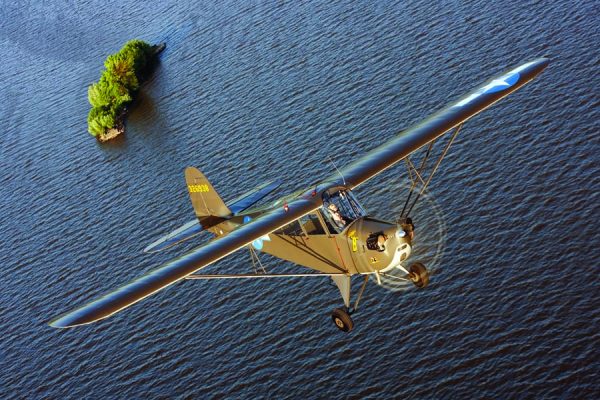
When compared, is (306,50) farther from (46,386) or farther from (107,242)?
(46,386)

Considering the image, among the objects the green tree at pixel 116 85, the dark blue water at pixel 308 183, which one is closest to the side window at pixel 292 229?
the dark blue water at pixel 308 183

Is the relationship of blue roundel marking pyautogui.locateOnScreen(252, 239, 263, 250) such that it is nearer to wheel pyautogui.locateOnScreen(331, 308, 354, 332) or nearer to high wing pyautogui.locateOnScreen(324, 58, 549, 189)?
high wing pyautogui.locateOnScreen(324, 58, 549, 189)

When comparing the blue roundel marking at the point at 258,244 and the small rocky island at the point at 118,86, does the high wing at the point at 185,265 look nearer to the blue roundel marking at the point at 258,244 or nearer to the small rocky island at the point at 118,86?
the blue roundel marking at the point at 258,244

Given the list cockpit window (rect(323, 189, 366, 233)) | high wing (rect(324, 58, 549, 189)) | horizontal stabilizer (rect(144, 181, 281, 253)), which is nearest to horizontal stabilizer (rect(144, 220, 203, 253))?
horizontal stabilizer (rect(144, 181, 281, 253))

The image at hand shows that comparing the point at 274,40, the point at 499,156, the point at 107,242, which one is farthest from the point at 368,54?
the point at 107,242

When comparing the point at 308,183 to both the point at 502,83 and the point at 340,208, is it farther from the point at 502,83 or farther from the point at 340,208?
the point at 340,208
